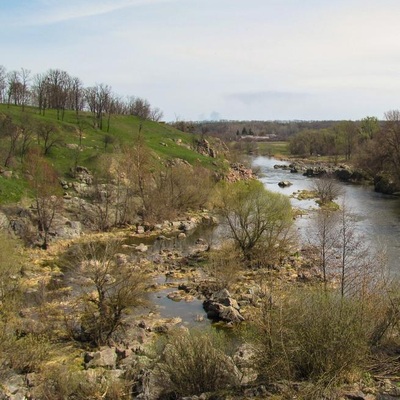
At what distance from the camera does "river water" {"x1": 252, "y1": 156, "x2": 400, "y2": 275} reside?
1573 inches

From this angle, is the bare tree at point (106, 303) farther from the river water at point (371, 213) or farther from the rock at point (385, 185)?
the rock at point (385, 185)

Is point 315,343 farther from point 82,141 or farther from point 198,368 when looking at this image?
point 82,141

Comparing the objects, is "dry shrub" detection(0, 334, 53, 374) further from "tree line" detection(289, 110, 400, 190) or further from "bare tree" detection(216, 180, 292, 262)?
"tree line" detection(289, 110, 400, 190)

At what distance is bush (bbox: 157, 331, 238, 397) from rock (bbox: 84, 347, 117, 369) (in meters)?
6.17

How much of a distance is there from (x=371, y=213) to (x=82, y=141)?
142ft

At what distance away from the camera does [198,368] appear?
1420 cm

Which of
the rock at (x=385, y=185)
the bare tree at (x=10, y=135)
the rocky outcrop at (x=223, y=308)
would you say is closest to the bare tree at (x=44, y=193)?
the bare tree at (x=10, y=135)

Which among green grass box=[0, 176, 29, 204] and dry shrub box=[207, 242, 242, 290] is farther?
green grass box=[0, 176, 29, 204]

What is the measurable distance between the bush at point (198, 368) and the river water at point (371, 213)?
63.0ft

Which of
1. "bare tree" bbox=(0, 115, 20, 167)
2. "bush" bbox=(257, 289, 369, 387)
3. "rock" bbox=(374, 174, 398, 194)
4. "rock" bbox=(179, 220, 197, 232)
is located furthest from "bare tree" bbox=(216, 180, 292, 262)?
"rock" bbox=(374, 174, 398, 194)

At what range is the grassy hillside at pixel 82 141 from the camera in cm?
5116

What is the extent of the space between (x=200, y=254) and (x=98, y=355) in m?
19.0

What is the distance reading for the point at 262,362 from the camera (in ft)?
44.6

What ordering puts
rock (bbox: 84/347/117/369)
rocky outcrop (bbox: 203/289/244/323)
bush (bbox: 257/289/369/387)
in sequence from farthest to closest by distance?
rocky outcrop (bbox: 203/289/244/323) < rock (bbox: 84/347/117/369) < bush (bbox: 257/289/369/387)
